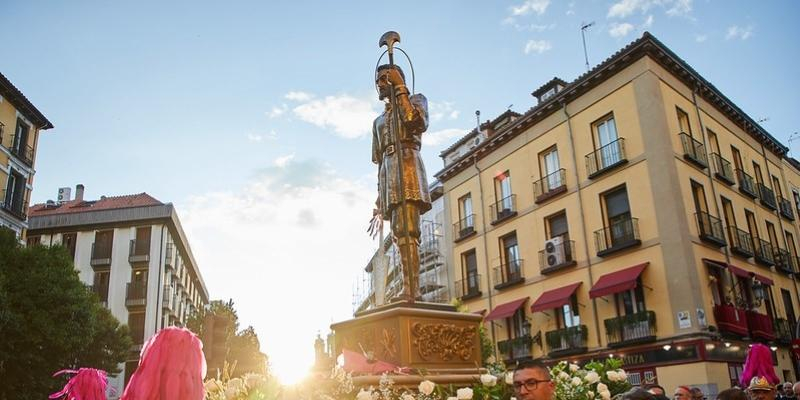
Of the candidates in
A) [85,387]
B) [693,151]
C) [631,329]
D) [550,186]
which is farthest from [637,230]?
[85,387]

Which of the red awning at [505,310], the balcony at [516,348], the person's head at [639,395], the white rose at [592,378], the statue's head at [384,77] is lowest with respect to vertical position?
the person's head at [639,395]

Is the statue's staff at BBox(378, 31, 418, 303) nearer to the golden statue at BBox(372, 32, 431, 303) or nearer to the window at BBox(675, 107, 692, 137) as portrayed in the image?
the golden statue at BBox(372, 32, 431, 303)

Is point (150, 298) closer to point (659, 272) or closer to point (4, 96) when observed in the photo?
point (4, 96)

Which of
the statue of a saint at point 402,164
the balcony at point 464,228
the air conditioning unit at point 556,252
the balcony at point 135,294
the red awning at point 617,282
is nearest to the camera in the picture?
the statue of a saint at point 402,164

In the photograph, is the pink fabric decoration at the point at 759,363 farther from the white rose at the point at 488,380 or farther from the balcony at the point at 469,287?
the balcony at the point at 469,287

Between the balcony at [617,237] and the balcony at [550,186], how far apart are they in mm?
2813

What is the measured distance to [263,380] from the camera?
4305 millimetres

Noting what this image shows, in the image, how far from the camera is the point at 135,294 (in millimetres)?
39719

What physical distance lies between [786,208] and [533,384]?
3159cm

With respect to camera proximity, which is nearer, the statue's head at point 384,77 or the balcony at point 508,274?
the statue's head at point 384,77

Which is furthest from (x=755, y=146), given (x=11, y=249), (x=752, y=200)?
(x=11, y=249)

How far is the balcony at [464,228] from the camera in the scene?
30203 mm

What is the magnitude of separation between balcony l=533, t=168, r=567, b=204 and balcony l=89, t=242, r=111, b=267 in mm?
30398

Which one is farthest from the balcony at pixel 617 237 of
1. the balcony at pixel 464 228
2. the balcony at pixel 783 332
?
the balcony at pixel 464 228
